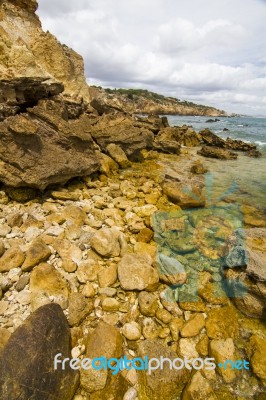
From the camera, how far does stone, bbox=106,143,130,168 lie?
1184 centimetres

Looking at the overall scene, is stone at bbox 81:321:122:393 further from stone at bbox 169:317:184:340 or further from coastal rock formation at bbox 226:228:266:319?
coastal rock formation at bbox 226:228:266:319

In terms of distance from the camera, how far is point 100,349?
361 cm

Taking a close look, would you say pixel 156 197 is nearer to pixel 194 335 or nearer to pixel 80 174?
pixel 80 174

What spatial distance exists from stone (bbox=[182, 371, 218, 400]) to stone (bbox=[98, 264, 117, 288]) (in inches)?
80.5

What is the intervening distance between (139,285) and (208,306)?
1.40 meters

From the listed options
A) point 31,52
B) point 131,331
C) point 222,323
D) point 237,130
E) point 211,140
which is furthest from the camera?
point 237,130

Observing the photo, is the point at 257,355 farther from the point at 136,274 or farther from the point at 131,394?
the point at 136,274

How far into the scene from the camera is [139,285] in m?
4.63

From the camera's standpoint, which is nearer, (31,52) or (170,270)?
(170,270)

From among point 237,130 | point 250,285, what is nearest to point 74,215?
point 250,285

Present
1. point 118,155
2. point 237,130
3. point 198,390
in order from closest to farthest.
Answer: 1. point 198,390
2. point 118,155
3. point 237,130

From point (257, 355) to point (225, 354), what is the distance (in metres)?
0.49

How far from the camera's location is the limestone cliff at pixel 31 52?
7.62 m

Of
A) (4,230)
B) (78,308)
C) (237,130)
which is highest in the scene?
(4,230)
